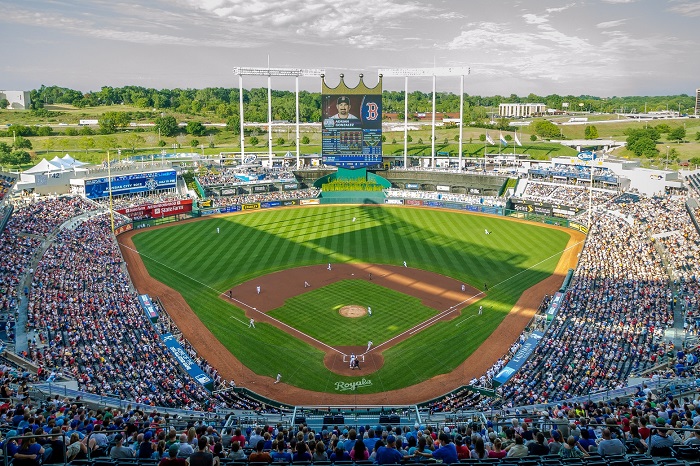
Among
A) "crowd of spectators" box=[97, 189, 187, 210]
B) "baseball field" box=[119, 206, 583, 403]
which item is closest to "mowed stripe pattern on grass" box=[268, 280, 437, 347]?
"baseball field" box=[119, 206, 583, 403]

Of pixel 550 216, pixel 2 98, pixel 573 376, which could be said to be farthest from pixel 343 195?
pixel 2 98

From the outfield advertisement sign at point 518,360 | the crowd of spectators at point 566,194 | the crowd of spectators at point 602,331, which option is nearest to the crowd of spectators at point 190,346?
the crowd of spectators at point 602,331

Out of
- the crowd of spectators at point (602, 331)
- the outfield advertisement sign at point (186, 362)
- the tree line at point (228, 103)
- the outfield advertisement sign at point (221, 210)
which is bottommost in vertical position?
the outfield advertisement sign at point (186, 362)

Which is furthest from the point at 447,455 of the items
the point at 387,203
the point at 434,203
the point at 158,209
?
the point at 387,203

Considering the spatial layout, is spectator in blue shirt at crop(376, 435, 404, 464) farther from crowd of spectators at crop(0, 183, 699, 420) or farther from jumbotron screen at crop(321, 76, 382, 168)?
jumbotron screen at crop(321, 76, 382, 168)

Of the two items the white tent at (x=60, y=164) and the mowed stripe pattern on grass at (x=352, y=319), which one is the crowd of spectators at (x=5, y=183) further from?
the mowed stripe pattern on grass at (x=352, y=319)

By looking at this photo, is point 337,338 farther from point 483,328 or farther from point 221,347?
point 483,328
